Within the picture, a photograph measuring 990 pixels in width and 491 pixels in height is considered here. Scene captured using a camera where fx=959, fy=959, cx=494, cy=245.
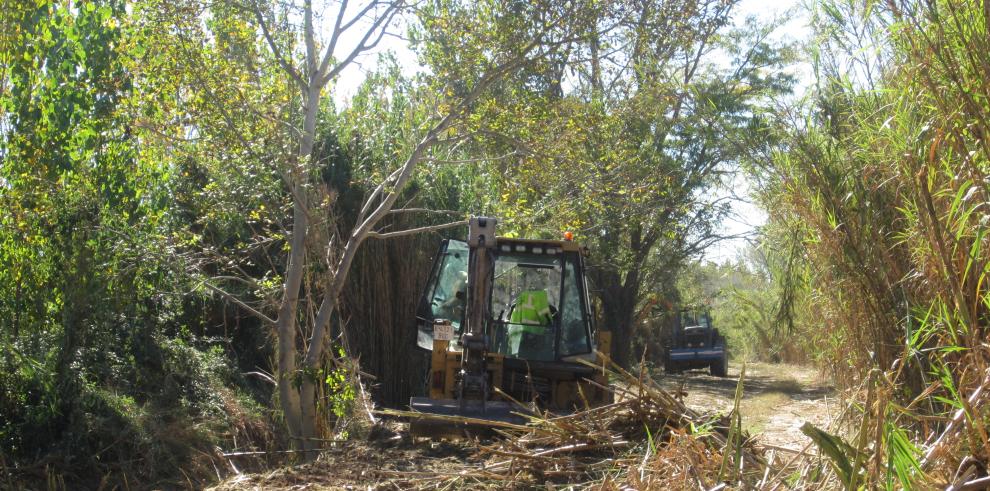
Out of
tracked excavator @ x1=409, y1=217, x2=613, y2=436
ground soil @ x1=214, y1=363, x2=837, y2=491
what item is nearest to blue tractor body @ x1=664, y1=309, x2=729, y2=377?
ground soil @ x1=214, y1=363, x2=837, y2=491

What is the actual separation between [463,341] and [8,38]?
4.43 m

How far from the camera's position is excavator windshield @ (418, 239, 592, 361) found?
29.4ft

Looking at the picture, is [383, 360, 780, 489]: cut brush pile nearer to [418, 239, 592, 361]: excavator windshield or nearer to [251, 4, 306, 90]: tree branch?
[418, 239, 592, 361]: excavator windshield

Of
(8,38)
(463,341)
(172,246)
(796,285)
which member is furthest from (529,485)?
(8,38)

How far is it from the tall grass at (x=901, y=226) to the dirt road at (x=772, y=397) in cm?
125

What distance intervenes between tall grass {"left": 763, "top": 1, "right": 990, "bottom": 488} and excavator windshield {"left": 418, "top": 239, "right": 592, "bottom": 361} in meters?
2.00

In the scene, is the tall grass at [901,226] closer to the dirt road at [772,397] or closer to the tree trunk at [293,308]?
the dirt road at [772,397]

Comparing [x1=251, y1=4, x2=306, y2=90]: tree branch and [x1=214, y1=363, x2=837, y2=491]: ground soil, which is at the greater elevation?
[x1=251, y1=4, x2=306, y2=90]: tree branch

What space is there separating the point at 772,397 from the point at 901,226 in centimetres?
1132

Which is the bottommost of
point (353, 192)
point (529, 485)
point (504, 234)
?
point (529, 485)

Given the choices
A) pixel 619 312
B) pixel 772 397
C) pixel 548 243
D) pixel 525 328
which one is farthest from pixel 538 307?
pixel 619 312

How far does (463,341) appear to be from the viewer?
313 inches

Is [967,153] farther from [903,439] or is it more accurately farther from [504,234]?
[504,234]

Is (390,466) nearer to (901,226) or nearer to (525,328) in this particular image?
(525,328)
